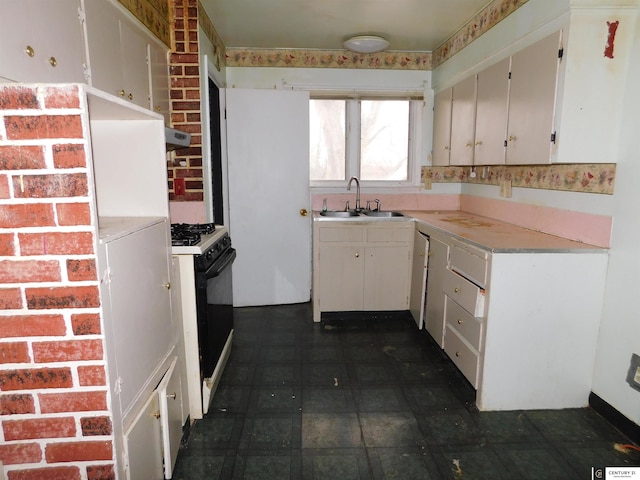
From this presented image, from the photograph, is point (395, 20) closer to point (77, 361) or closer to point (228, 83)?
point (228, 83)

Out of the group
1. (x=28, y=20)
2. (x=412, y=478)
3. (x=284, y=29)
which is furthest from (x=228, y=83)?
(x=412, y=478)

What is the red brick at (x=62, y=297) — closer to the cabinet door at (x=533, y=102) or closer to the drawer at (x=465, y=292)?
the drawer at (x=465, y=292)

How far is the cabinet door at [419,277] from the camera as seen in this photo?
3.20 m

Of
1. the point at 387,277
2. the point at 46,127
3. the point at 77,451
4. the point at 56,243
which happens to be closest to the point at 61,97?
the point at 46,127

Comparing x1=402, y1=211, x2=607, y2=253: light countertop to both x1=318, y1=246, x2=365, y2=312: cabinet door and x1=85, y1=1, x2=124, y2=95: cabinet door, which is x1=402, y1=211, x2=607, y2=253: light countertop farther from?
x1=85, y1=1, x2=124, y2=95: cabinet door

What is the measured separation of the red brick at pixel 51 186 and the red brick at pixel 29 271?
0.17 meters

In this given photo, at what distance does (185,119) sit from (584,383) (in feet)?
9.70

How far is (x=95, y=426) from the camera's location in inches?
43.8

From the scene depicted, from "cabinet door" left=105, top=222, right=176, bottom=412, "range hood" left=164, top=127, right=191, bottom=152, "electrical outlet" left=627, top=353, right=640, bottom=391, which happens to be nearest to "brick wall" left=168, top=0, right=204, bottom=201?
"range hood" left=164, top=127, right=191, bottom=152

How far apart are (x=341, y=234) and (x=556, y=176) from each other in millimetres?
1594

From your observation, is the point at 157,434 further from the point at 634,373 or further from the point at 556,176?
the point at 556,176

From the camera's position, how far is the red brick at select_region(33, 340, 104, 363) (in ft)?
3.48

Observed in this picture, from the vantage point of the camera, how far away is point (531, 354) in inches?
85.8

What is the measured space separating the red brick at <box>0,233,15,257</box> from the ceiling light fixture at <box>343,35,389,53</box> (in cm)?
306
